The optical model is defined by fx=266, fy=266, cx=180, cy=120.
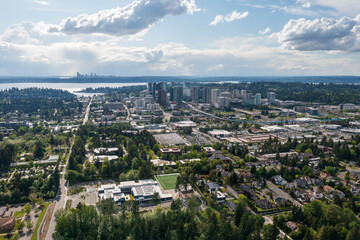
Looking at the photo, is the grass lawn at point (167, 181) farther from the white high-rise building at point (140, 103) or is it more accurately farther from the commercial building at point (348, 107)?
the commercial building at point (348, 107)

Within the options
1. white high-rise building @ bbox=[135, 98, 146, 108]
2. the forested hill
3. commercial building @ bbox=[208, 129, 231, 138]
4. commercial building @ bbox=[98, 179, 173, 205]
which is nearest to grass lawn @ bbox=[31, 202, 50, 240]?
commercial building @ bbox=[98, 179, 173, 205]

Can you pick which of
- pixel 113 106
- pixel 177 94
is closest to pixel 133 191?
pixel 113 106

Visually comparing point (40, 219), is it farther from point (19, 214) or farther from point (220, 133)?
point (220, 133)

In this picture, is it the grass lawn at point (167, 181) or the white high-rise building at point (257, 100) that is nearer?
the grass lawn at point (167, 181)

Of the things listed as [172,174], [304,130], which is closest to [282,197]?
[172,174]

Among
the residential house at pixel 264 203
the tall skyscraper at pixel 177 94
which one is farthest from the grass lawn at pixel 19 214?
the tall skyscraper at pixel 177 94

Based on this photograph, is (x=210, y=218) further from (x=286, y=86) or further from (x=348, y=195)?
(x=286, y=86)
